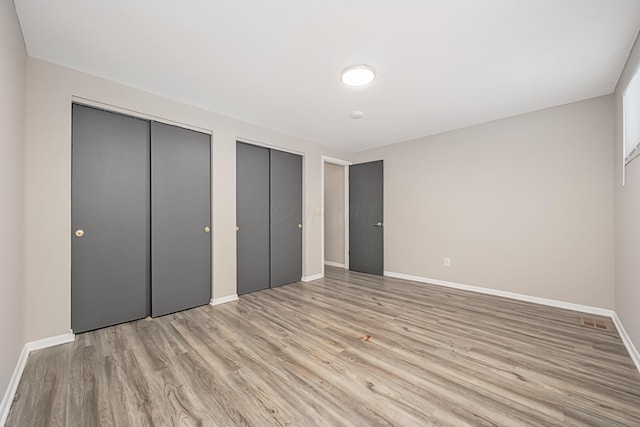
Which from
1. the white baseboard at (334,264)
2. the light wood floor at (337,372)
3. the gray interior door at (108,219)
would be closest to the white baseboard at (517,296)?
the light wood floor at (337,372)

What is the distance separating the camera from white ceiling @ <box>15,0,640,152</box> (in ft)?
5.46

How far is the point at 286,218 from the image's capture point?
13.9 ft

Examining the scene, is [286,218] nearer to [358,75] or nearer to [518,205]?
[358,75]

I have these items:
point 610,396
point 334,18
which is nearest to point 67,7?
point 334,18

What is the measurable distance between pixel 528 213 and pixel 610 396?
7.45ft

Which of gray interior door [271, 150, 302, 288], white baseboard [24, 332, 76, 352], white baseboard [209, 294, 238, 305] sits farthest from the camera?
gray interior door [271, 150, 302, 288]

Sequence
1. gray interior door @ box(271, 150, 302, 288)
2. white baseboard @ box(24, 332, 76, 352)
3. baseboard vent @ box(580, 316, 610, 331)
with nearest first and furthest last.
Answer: white baseboard @ box(24, 332, 76, 352)
baseboard vent @ box(580, 316, 610, 331)
gray interior door @ box(271, 150, 302, 288)

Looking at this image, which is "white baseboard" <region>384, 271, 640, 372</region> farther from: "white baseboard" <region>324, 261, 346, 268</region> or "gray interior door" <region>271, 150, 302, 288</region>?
"gray interior door" <region>271, 150, 302, 288</region>

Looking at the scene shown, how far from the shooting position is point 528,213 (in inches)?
131

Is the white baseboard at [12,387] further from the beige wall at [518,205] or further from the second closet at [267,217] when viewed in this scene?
the beige wall at [518,205]

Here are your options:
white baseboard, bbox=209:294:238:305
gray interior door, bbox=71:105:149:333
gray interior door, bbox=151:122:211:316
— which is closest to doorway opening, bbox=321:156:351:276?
white baseboard, bbox=209:294:238:305

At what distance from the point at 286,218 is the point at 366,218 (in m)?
1.68

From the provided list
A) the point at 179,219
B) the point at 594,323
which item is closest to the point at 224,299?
the point at 179,219

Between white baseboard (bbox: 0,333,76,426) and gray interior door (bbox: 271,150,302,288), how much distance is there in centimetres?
233
